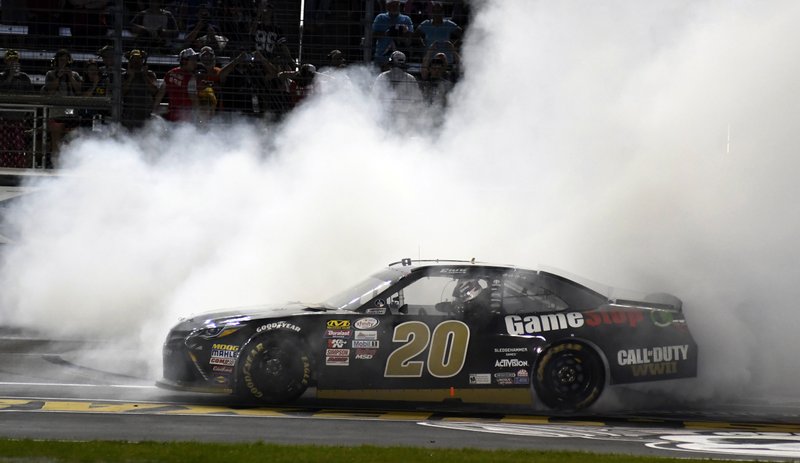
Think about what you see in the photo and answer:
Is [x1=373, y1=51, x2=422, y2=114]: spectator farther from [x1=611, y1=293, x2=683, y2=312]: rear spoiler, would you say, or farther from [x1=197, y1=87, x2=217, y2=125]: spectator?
[x1=611, y1=293, x2=683, y2=312]: rear spoiler

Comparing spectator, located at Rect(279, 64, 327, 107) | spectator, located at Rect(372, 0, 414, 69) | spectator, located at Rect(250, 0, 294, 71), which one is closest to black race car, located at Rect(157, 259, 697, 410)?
spectator, located at Rect(279, 64, 327, 107)

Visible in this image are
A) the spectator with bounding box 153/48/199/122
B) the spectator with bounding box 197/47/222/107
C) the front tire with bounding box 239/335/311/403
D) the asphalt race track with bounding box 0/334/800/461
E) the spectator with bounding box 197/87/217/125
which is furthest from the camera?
the spectator with bounding box 197/47/222/107

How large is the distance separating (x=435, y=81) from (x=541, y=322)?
6.34 m

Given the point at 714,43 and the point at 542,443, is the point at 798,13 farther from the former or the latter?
the point at 542,443

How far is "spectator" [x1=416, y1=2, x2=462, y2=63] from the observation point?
15.5 metres

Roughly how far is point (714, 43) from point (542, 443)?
5928mm

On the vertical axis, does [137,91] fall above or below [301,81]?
below

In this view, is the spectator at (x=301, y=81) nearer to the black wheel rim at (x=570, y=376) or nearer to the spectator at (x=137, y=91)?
the spectator at (x=137, y=91)

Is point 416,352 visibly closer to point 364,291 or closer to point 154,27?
point 364,291

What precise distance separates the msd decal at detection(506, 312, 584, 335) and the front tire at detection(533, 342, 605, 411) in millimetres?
160

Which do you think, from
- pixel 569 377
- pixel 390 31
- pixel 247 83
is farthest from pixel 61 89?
pixel 569 377

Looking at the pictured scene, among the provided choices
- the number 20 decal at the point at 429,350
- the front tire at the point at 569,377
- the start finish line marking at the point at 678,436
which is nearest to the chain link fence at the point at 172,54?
the number 20 decal at the point at 429,350

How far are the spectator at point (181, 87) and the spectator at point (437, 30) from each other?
3150mm

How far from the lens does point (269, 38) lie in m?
16.0
